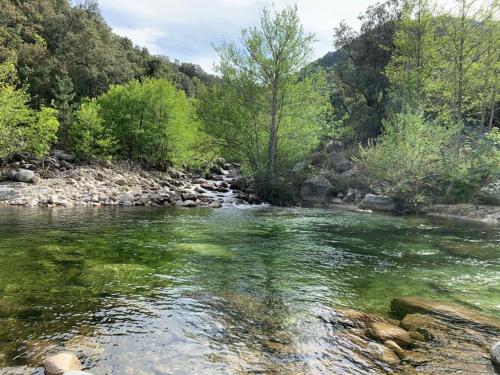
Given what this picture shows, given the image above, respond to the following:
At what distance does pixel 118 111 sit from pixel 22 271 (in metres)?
28.5

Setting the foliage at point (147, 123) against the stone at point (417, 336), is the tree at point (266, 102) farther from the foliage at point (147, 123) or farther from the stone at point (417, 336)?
the stone at point (417, 336)

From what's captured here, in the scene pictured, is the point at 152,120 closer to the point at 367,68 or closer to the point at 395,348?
the point at 367,68

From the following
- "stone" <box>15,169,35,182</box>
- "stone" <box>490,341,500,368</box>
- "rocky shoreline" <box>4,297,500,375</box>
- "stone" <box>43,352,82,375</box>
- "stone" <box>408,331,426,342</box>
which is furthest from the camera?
"stone" <box>15,169,35,182</box>

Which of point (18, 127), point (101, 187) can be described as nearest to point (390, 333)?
point (101, 187)

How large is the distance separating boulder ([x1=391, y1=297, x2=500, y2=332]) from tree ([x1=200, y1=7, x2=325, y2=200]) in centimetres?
2070

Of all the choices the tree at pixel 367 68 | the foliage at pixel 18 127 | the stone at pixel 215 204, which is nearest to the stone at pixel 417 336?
the stone at pixel 215 204

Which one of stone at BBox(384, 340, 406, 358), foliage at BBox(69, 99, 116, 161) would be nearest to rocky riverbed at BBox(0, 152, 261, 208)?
foliage at BBox(69, 99, 116, 161)

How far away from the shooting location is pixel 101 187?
27.0m

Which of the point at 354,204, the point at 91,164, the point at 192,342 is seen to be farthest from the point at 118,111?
the point at 192,342

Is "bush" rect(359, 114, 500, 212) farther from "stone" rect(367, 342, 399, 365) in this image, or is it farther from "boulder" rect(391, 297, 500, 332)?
"stone" rect(367, 342, 399, 365)

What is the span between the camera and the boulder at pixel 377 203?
86.6ft

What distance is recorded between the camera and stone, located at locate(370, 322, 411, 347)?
6.15 meters

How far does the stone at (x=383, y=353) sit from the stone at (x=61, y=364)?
14.4 feet

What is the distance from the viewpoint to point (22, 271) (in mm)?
9062
